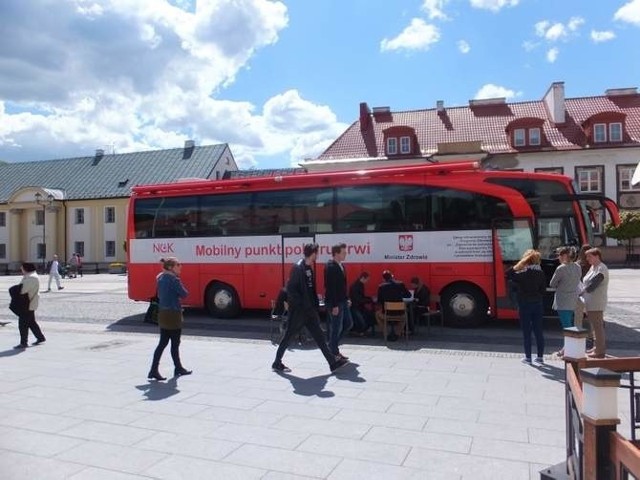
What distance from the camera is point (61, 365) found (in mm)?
8742

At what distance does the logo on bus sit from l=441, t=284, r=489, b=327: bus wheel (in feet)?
4.17

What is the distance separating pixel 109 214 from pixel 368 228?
44.9 metres

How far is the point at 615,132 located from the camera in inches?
1581

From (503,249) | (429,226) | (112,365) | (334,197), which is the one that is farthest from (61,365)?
(503,249)

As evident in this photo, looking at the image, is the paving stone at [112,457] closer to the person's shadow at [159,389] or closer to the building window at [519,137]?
the person's shadow at [159,389]

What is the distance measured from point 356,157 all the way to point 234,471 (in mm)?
40359

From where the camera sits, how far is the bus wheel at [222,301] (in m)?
14.5

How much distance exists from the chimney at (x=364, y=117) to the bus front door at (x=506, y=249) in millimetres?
35823

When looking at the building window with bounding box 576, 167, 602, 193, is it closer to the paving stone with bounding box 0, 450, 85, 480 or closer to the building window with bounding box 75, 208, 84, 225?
the paving stone with bounding box 0, 450, 85, 480

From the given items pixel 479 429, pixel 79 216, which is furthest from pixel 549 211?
pixel 79 216

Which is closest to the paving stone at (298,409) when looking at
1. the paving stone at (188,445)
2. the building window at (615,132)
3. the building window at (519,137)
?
the paving stone at (188,445)

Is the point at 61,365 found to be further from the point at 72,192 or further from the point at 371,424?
the point at 72,192

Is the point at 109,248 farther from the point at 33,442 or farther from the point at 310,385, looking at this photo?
the point at 33,442

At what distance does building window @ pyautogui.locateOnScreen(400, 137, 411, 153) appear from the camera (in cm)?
4322
